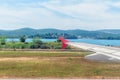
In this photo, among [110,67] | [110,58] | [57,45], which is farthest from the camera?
[57,45]

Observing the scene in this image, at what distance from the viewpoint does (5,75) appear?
60.5 ft

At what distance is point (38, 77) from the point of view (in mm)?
17703

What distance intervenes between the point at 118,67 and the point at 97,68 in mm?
1307

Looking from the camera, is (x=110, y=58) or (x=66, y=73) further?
(x=66, y=73)

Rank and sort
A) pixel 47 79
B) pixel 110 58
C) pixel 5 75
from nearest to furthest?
pixel 110 58 < pixel 47 79 < pixel 5 75

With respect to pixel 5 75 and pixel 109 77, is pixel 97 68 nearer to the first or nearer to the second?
pixel 109 77

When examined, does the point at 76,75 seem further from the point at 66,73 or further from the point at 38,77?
the point at 38,77

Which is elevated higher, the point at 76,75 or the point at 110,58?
the point at 110,58

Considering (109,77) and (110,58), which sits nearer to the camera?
(110,58)

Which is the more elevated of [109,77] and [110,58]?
[110,58]

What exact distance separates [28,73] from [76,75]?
2.75 meters

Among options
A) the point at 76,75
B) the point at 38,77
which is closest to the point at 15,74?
the point at 38,77

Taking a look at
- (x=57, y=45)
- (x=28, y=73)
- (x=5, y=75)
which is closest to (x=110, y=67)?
(x=28, y=73)

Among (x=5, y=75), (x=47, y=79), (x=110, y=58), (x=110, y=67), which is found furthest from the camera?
(x=110, y=67)
